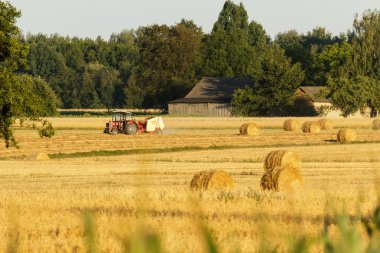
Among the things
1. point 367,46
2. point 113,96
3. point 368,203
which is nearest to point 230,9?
point 113,96

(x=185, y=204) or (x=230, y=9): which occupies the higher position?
(x=230, y=9)

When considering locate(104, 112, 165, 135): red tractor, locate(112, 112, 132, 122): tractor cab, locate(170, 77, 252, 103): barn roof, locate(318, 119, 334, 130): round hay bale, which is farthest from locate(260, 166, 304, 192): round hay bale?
locate(170, 77, 252, 103): barn roof

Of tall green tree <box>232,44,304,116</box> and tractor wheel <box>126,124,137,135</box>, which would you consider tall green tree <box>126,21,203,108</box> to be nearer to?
tall green tree <box>232,44,304,116</box>

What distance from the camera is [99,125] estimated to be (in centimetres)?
8800

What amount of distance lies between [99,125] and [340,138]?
32749 mm

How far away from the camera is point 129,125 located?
214 feet

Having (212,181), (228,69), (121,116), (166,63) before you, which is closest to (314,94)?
(228,69)

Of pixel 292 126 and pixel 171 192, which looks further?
pixel 292 126

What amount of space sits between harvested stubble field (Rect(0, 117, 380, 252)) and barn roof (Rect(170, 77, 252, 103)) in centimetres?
4878

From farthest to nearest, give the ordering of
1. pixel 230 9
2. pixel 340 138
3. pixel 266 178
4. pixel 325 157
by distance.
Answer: pixel 230 9 → pixel 340 138 → pixel 325 157 → pixel 266 178

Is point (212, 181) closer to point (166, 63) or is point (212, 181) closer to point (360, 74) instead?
point (360, 74)

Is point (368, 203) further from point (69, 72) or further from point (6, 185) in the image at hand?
point (69, 72)

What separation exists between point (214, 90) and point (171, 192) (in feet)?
349

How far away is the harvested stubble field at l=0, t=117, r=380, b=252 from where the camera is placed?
377 inches
